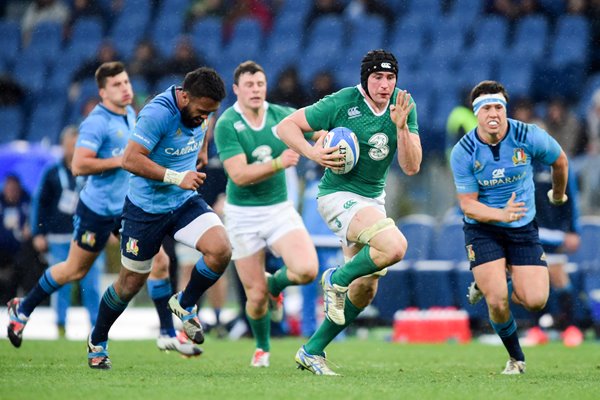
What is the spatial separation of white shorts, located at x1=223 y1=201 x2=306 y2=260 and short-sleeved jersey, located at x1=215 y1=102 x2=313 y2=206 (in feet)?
0.29

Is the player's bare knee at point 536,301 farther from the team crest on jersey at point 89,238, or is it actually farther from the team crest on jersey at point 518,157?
the team crest on jersey at point 89,238

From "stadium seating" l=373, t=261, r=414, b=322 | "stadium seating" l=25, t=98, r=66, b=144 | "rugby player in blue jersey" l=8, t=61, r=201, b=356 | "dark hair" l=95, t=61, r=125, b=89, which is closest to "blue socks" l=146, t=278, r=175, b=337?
"rugby player in blue jersey" l=8, t=61, r=201, b=356

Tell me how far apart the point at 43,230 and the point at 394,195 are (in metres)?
5.94

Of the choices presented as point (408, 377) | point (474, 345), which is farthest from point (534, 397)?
point (474, 345)

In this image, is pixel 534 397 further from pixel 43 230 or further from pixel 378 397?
pixel 43 230

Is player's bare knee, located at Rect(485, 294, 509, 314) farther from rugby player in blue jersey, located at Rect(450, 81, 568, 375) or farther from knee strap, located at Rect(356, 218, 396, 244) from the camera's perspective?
knee strap, located at Rect(356, 218, 396, 244)

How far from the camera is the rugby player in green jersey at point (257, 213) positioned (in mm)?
10688

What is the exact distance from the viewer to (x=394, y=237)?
29.5ft

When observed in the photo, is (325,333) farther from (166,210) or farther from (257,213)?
(257,213)

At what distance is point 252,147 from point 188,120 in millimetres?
1437

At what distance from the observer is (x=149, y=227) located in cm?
966

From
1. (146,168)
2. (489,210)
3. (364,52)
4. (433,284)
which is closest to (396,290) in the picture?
(433,284)

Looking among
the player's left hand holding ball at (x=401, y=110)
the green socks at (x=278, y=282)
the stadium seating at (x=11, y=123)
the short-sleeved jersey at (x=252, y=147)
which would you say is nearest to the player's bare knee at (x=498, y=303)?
the player's left hand holding ball at (x=401, y=110)

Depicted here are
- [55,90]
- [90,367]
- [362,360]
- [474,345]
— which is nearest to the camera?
[90,367]
